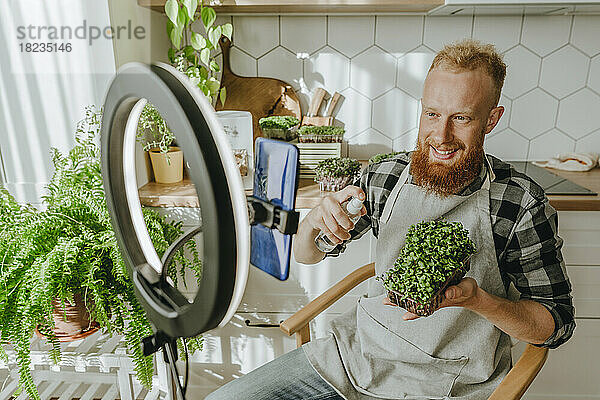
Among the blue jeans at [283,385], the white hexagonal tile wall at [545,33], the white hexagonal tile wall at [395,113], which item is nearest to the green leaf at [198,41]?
the white hexagonal tile wall at [395,113]

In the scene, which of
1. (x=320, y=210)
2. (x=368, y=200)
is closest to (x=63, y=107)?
(x=320, y=210)

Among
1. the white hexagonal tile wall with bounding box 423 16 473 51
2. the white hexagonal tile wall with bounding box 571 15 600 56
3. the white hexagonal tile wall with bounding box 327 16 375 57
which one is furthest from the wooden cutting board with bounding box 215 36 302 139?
the white hexagonal tile wall with bounding box 571 15 600 56

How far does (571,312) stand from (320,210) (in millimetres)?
603

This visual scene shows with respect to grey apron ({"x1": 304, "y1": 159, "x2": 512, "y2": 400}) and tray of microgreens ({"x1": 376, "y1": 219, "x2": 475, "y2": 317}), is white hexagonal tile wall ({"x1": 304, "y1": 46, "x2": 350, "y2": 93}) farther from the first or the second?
tray of microgreens ({"x1": 376, "y1": 219, "x2": 475, "y2": 317})

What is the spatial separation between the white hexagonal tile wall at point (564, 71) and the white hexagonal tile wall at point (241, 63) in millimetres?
1062

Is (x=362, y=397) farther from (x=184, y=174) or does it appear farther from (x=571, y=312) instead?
(x=184, y=174)

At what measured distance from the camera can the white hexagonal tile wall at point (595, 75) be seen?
171 cm

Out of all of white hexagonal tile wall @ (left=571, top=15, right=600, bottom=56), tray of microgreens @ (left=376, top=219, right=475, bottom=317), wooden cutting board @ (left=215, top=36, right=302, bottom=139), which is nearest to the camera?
tray of microgreens @ (left=376, top=219, right=475, bottom=317)

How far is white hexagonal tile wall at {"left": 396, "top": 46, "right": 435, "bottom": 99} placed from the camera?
1740mm

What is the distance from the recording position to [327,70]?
5.83 ft

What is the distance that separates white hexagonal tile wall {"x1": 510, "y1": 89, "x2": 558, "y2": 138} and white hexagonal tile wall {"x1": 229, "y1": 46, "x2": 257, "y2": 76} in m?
0.98

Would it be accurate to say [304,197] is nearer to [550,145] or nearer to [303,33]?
[303,33]

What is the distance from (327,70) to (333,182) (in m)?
0.54

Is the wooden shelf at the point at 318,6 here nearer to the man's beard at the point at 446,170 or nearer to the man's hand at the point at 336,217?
the man's beard at the point at 446,170
